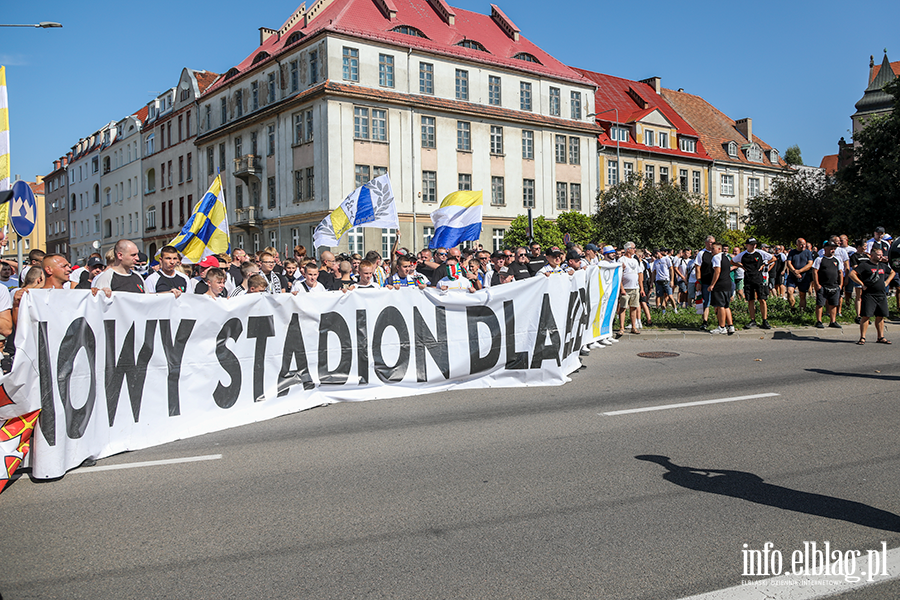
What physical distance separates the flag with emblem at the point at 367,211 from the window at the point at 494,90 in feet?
105

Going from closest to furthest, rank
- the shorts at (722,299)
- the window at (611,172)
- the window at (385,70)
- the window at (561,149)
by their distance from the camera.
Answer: the shorts at (722,299), the window at (385,70), the window at (561,149), the window at (611,172)

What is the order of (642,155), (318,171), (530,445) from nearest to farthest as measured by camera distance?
(530,445)
(318,171)
(642,155)

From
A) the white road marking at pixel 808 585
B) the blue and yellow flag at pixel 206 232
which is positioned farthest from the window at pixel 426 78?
the white road marking at pixel 808 585

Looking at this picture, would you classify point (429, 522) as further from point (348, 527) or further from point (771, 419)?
point (771, 419)

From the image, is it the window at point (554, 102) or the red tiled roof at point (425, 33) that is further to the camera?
the window at point (554, 102)

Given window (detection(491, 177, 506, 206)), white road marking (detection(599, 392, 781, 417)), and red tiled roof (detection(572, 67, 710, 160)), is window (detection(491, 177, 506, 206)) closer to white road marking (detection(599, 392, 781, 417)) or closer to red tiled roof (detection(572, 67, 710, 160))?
red tiled roof (detection(572, 67, 710, 160))

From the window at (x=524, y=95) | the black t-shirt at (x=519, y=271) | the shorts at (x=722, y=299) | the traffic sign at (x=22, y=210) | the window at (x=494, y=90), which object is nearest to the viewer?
the traffic sign at (x=22, y=210)

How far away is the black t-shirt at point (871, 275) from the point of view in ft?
40.6

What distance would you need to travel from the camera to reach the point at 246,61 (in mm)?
49188

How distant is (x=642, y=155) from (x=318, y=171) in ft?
87.7

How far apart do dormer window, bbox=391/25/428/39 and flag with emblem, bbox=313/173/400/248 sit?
30.1m

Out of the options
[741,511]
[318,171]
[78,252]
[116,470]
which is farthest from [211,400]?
[78,252]

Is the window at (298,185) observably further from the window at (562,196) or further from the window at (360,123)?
the window at (562,196)

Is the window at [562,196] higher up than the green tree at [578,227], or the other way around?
the window at [562,196]
